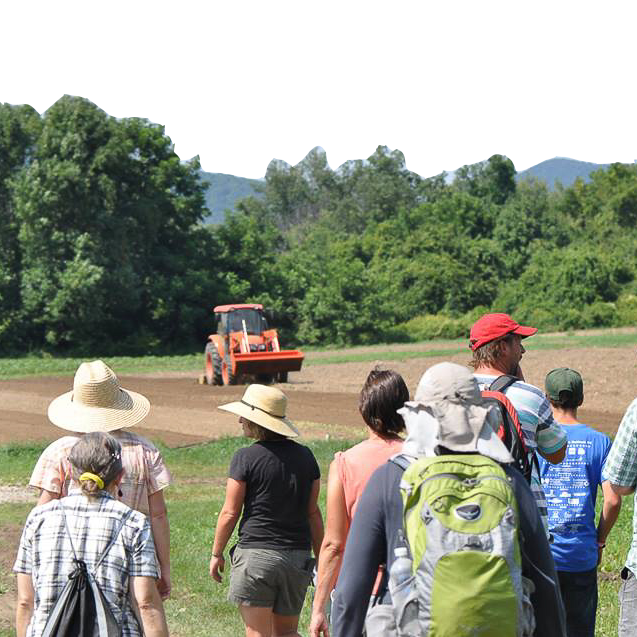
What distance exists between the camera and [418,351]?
43.4 m

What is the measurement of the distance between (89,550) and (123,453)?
921mm

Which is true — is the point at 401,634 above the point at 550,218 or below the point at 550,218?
below

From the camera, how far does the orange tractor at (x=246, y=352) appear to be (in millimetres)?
27312

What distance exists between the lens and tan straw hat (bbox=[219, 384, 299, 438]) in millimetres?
5277

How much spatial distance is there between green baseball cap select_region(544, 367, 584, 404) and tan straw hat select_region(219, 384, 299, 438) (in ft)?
4.66

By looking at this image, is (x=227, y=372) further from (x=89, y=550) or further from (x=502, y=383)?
(x=89, y=550)

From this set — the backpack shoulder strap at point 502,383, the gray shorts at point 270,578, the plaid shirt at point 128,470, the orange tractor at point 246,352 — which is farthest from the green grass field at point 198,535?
the orange tractor at point 246,352

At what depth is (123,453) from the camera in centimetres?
477

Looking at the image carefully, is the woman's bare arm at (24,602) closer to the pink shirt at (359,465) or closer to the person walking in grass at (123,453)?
the person walking in grass at (123,453)

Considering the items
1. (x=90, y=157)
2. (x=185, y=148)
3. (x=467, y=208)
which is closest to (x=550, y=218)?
(x=467, y=208)

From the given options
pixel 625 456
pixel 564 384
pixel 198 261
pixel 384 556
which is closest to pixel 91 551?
pixel 384 556

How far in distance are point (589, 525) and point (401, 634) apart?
245cm

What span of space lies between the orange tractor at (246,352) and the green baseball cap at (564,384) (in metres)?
Answer: 21.6

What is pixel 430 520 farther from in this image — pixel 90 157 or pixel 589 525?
pixel 90 157
